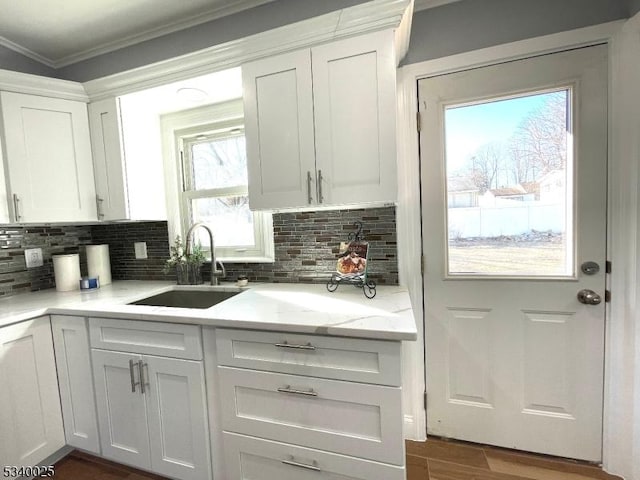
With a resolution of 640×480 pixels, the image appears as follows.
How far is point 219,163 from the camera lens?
6.91ft

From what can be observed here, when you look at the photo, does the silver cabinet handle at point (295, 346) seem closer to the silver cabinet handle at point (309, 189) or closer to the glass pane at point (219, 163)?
the silver cabinet handle at point (309, 189)

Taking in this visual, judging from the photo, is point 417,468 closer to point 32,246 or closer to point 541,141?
point 541,141

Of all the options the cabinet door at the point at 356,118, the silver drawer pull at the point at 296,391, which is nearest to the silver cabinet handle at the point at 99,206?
the cabinet door at the point at 356,118

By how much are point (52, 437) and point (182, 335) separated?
1.03m

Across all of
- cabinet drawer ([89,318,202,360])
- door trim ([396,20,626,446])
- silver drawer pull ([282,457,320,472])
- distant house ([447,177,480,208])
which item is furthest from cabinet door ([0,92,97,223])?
distant house ([447,177,480,208])

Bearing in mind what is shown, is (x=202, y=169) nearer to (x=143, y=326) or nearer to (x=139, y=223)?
(x=139, y=223)

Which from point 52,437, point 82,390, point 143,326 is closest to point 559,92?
point 143,326

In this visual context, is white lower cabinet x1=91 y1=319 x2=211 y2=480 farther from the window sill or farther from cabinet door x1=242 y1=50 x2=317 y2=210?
cabinet door x1=242 y1=50 x2=317 y2=210

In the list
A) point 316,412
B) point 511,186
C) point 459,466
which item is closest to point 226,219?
point 316,412

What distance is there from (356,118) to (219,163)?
1.12m

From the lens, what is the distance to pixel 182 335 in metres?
1.37

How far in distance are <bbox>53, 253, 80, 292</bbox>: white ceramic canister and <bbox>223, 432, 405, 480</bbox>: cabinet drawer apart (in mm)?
1544

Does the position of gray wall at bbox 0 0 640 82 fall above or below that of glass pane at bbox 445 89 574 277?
above

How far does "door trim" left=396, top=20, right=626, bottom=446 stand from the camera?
1.50 m
